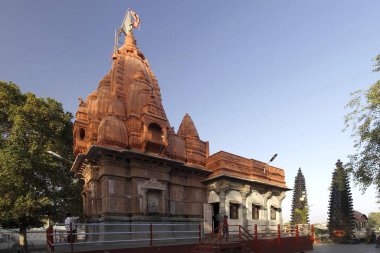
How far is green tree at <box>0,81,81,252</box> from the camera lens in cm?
1950

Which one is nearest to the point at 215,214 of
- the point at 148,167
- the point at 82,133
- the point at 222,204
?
the point at 222,204

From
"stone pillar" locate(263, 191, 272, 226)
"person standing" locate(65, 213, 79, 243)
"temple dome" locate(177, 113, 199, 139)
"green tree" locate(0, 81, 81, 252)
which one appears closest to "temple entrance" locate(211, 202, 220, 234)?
"stone pillar" locate(263, 191, 272, 226)

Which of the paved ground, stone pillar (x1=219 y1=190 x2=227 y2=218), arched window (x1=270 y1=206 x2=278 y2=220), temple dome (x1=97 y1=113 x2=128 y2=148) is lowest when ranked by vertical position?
Result: the paved ground

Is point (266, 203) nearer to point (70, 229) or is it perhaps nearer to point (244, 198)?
point (244, 198)

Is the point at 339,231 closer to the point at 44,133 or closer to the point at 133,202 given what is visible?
the point at 133,202

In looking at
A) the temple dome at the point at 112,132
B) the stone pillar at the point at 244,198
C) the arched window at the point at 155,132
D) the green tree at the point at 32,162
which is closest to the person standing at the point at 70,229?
the temple dome at the point at 112,132

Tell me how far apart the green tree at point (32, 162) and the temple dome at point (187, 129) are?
33.0 feet

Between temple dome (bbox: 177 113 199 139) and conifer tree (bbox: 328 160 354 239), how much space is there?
20.6 metres

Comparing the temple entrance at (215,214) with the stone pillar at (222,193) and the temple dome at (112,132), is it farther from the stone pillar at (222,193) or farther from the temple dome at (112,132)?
the temple dome at (112,132)

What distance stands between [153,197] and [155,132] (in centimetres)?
372

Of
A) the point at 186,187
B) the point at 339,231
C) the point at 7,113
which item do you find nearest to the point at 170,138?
the point at 186,187

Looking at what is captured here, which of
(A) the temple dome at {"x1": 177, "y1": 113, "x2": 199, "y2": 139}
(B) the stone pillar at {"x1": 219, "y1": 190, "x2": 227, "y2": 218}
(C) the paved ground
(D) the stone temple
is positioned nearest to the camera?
(D) the stone temple

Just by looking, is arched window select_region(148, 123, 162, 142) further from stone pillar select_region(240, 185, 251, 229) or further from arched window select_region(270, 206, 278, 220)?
arched window select_region(270, 206, 278, 220)

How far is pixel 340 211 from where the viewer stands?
3522cm
